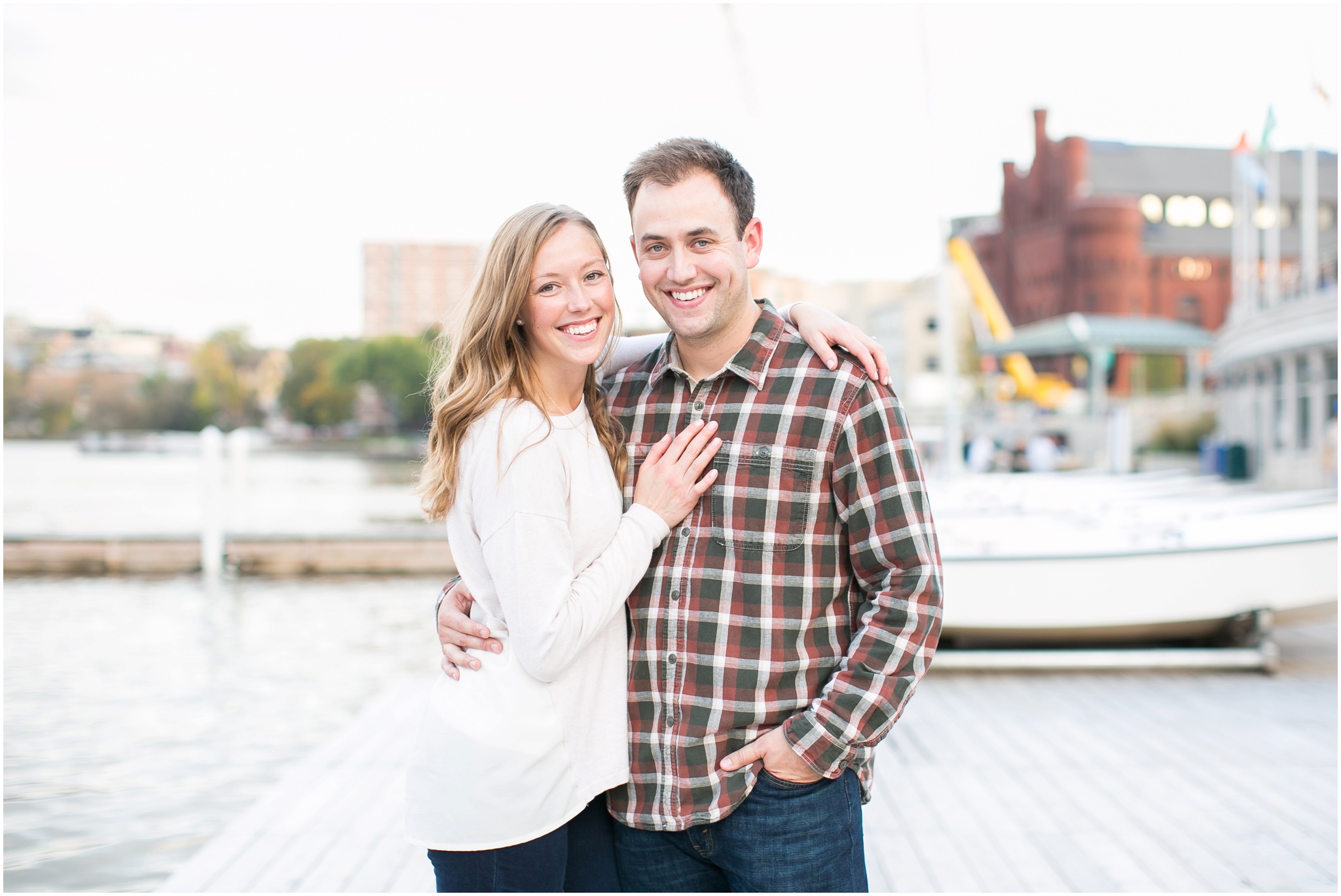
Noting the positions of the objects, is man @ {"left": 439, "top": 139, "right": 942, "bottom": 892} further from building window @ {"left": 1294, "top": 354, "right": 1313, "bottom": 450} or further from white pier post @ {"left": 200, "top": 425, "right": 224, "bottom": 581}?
building window @ {"left": 1294, "top": 354, "right": 1313, "bottom": 450}

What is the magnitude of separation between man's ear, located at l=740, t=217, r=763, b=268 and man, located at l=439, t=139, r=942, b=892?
0.04 meters

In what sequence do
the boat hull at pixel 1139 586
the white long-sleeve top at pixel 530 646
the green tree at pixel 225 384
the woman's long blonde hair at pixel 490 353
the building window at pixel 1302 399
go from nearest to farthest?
the white long-sleeve top at pixel 530 646 < the woman's long blonde hair at pixel 490 353 < the boat hull at pixel 1139 586 < the building window at pixel 1302 399 < the green tree at pixel 225 384

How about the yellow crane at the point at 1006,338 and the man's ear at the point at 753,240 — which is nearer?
the man's ear at the point at 753,240

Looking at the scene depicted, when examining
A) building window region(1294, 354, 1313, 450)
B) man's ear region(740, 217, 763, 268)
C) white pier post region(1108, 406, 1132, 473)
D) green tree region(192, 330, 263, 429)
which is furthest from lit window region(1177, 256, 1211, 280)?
green tree region(192, 330, 263, 429)

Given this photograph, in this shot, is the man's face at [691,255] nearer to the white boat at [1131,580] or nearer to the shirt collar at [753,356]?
the shirt collar at [753,356]

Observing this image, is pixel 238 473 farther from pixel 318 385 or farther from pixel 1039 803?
pixel 318 385

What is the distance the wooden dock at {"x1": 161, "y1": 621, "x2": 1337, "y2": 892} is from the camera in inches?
146

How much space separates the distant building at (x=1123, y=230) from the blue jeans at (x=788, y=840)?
5191cm

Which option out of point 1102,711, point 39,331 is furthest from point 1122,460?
point 39,331

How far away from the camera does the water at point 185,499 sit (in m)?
19.4

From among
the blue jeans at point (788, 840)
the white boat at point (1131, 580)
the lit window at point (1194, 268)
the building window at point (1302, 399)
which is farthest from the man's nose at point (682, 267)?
the lit window at point (1194, 268)

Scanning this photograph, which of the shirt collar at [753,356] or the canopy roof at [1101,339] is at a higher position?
the canopy roof at [1101,339]

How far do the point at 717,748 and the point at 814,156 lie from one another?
12312 mm

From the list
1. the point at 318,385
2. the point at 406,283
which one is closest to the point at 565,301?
the point at 318,385
